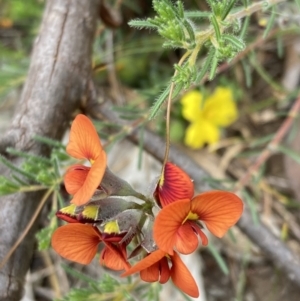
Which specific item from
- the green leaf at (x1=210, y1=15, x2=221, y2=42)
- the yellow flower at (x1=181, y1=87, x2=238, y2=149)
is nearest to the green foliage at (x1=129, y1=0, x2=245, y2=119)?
the green leaf at (x1=210, y1=15, x2=221, y2=42)

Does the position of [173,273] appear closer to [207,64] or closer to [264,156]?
[207,64]

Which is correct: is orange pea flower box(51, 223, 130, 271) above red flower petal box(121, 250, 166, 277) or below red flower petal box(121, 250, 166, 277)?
below

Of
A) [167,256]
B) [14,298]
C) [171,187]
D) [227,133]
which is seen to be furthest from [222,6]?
[227,133]

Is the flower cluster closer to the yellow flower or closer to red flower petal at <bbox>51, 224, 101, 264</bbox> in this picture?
red flower petal at <bbox>51, 224, 101, 264</bbox>

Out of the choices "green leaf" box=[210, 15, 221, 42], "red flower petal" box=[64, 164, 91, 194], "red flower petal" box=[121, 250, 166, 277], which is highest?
"green leaf" box=[210, 15, 221, 42]

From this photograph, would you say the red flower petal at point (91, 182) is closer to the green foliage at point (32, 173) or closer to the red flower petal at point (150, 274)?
the red flower petal at point (150, 274)

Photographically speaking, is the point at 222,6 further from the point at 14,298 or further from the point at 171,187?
the point at 14,298
